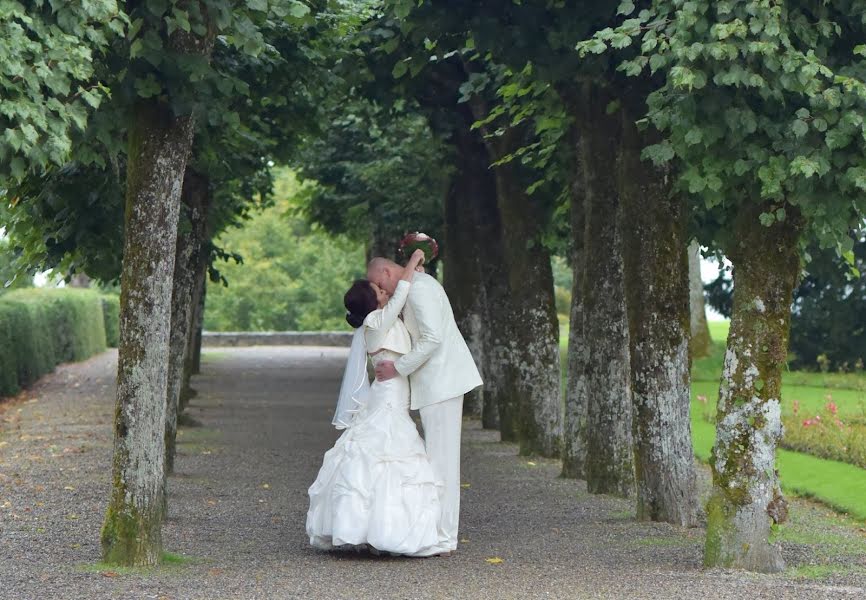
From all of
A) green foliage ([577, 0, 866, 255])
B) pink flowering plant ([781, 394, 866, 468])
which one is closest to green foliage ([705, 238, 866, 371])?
pink flowering plant ([781, 394, 866, 468])

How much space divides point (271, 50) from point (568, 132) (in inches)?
134

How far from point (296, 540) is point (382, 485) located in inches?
51.9

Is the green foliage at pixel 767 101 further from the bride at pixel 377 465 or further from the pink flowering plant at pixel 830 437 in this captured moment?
the pink flowering plant at pixel 830 437

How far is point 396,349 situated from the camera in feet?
33.6

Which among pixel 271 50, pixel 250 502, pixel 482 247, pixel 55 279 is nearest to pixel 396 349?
pixel 250 502

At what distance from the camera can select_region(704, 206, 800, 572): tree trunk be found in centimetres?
911

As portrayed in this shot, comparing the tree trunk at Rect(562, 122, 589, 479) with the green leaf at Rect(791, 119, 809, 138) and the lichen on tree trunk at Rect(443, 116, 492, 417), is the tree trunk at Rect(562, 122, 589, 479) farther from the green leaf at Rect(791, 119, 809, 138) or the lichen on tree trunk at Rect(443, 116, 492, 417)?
the green leaf at Rect(791, 119, 809, 138)

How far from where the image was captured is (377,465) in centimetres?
983

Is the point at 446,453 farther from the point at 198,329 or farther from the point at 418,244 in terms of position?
the point at 198,329

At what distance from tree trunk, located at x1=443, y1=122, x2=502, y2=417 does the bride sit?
26.8ft

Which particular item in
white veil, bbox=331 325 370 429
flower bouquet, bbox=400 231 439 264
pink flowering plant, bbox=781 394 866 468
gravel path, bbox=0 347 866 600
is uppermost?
flower bouquet, bbox=400 231 439 264

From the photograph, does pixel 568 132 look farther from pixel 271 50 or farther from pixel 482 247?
pixel 482 247

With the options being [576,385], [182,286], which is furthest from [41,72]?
[576,385]

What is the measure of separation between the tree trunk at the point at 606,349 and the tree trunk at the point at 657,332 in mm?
1579
